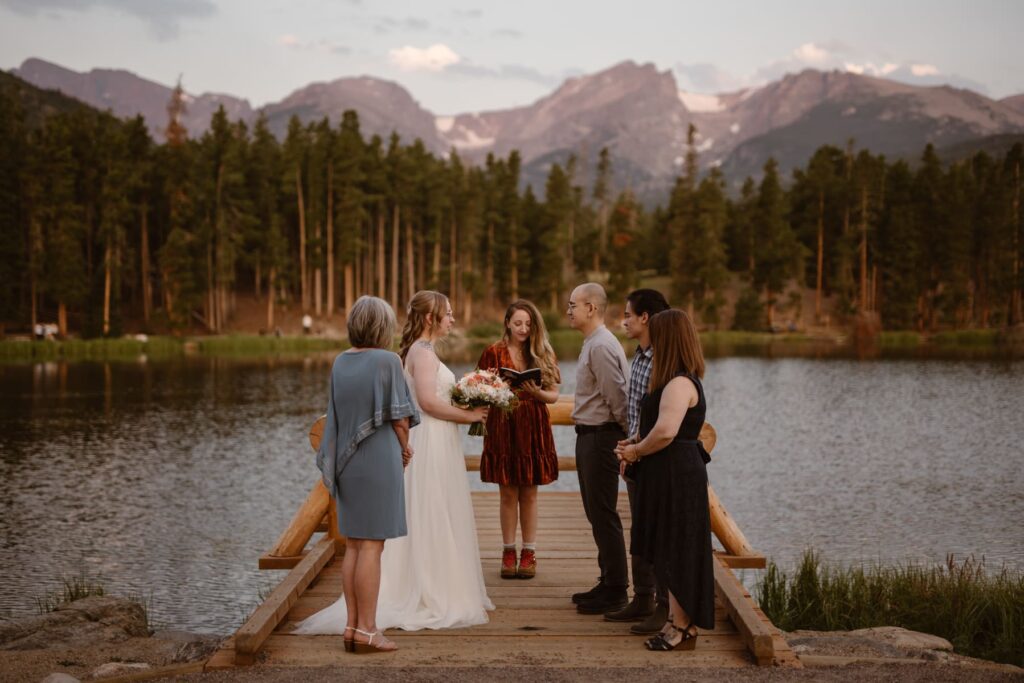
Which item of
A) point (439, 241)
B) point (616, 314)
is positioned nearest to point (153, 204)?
point (439, 241)

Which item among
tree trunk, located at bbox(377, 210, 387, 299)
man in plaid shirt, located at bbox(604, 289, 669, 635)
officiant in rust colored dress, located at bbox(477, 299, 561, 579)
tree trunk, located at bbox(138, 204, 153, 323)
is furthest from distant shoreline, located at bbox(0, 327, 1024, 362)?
man in plaid shirt, located at bbox(604, 289, 669, 635)

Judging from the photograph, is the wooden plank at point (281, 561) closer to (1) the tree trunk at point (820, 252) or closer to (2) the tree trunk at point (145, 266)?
(2) the tree trunk at point (145, 266)

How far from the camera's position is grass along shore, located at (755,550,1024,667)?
8.77m

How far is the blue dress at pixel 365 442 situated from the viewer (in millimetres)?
5914

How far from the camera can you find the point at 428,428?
6.84 metres

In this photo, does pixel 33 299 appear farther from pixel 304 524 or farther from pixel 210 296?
pixel 304 524

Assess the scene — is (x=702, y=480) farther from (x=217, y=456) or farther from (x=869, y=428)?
(x=869, y=428)

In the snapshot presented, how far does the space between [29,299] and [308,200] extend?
21.5m

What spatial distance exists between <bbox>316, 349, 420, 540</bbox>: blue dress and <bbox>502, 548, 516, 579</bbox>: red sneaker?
208 cm

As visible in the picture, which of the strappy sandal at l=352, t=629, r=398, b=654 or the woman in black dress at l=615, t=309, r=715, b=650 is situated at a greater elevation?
the woman in black dress at l=615, t=309, r=715, b=650

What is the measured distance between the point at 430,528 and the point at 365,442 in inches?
43.3

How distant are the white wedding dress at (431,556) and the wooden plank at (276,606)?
10.5 inches

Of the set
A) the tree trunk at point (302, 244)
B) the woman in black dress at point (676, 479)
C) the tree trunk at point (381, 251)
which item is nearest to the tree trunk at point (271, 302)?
the tree trunk at point (302, 244)

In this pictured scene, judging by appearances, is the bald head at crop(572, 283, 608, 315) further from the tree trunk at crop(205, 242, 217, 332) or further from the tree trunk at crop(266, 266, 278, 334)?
the tree trunk at crop(266, 266, 278, 334)
